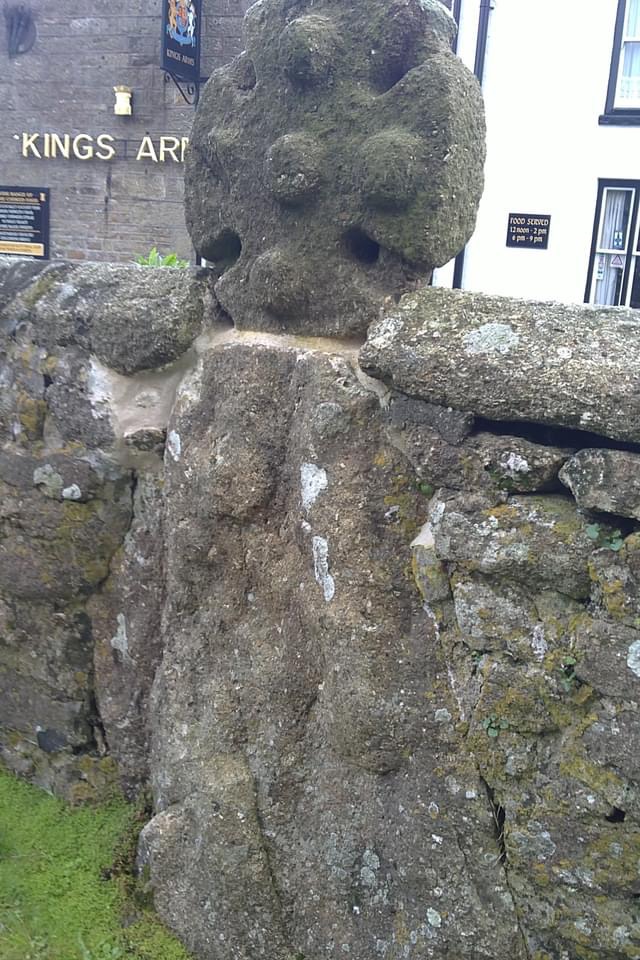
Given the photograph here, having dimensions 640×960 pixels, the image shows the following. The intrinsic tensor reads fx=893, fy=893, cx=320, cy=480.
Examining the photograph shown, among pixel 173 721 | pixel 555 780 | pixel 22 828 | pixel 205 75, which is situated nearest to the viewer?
pixel 555 780

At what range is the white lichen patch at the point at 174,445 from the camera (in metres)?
2.59

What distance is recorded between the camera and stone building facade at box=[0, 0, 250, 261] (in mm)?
10898

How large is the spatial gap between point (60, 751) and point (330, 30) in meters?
2.39

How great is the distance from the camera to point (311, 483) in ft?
7.40

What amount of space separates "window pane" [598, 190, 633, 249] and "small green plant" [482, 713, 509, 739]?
822 cm

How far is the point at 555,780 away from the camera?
1897 mm

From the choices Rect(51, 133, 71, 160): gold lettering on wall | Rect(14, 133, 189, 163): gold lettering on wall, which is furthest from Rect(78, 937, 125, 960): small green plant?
Rect(51, 133, 71, 160): gold lettering on wall

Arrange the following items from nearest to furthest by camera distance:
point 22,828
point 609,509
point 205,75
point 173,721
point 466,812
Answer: point 609,509
point 466,812
point 173,721
point 22,828
point 205,75

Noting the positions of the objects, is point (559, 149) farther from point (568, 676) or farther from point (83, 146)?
point (568, 676)

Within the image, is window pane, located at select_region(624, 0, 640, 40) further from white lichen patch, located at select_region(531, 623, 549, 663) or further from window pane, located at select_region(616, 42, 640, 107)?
white lichen patch, located at select_region(531, 623, 549, 663)

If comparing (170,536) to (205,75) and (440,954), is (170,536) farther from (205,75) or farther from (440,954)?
(205,75)

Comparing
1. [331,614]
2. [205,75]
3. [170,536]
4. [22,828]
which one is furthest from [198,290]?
[205,75]

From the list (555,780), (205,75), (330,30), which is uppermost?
(205,75)

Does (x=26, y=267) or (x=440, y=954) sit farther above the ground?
(x=26, y=267)
